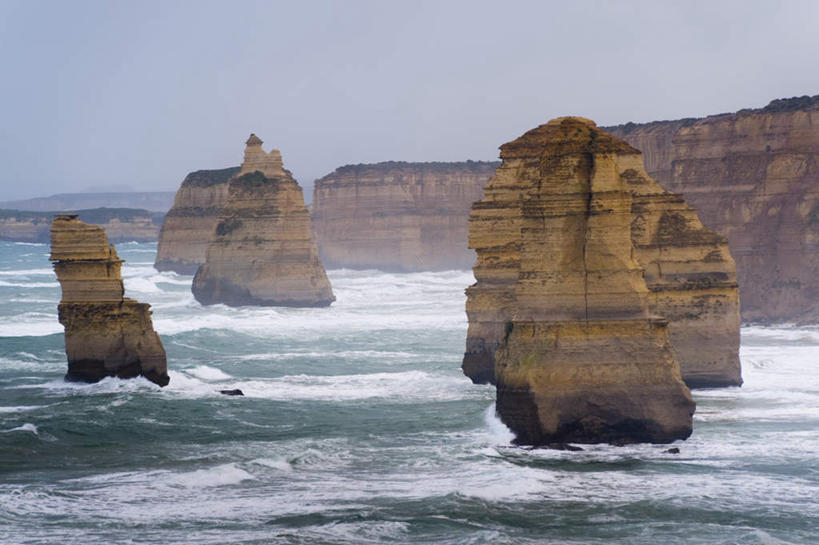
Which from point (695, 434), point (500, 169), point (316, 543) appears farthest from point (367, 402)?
point (316, 543)

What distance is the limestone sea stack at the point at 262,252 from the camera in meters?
63.7

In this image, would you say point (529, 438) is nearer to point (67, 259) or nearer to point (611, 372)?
point (611, 372)

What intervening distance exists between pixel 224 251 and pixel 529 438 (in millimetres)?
42333

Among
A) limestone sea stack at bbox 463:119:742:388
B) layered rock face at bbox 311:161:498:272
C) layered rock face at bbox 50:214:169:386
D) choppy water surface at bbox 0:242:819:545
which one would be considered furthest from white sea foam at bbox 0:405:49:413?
layered rock face at bbox 311:161:498:272

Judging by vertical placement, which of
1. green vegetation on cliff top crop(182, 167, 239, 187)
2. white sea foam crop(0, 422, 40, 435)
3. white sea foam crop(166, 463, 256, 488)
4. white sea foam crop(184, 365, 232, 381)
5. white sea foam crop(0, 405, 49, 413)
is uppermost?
green vegetation on cliff top crop(182, 167, 239, 187)

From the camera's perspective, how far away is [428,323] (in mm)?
55594

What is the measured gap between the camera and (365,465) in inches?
909

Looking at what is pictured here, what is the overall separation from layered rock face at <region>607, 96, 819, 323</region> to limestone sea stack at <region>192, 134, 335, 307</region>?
17.0 meters

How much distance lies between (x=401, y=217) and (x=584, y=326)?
92366mm

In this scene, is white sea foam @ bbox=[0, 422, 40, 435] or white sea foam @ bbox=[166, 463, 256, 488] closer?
white sea foam @ bbox=[166, 463, 256, 488]

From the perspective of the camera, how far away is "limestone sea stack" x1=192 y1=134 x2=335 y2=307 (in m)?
63.7

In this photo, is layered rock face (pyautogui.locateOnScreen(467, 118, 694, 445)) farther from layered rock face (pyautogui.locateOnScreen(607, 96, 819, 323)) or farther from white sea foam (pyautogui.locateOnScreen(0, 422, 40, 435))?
layered rock face (pyautogui.locateOnScreen(607, 96, 819, 323))

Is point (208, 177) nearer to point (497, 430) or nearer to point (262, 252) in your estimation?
point (262, 252)

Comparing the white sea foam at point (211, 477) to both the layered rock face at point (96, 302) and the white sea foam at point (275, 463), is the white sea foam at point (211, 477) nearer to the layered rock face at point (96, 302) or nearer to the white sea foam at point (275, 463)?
the white sea foam at point (275, 463)
